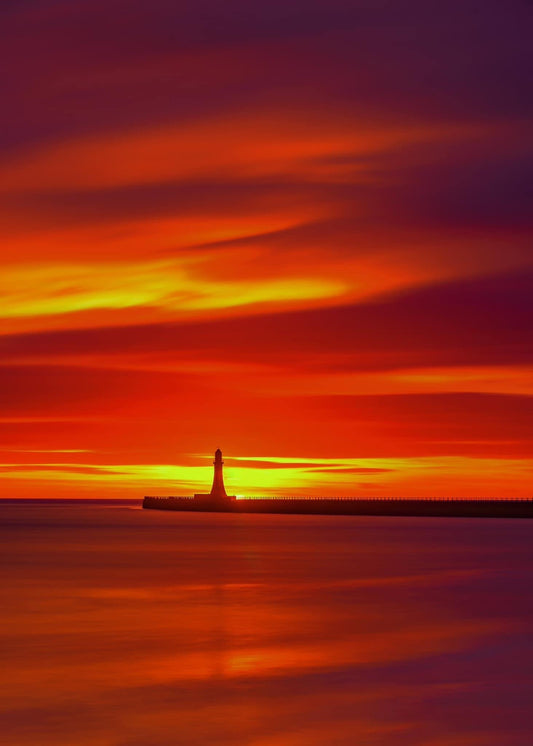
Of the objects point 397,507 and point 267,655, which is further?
point 397,507

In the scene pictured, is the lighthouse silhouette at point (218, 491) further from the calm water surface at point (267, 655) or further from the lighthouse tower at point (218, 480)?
the calm water surface at point (267, 655)

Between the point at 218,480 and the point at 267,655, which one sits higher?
the point at 218,480

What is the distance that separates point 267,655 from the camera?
23.5 meters

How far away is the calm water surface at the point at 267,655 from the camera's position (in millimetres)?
16625

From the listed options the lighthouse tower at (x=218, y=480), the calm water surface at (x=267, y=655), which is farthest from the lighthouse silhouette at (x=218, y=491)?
the calm water surface at (x=267, y=655)

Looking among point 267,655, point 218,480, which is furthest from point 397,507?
point 267,655

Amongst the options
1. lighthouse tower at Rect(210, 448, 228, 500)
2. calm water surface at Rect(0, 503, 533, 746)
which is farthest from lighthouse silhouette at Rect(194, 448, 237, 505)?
calm water surface at Rect(0, 503, 533, 746)

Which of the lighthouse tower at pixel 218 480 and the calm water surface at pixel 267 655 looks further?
the lighthouse tower at pixel 218 480

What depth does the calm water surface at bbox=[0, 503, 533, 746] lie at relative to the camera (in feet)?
54.5

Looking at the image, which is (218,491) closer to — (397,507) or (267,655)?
(397,507)

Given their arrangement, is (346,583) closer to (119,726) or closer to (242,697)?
(242,697)

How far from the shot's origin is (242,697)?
18.8 meters

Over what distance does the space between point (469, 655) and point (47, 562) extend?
1278 inches

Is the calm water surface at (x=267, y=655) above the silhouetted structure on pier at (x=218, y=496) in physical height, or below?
below
